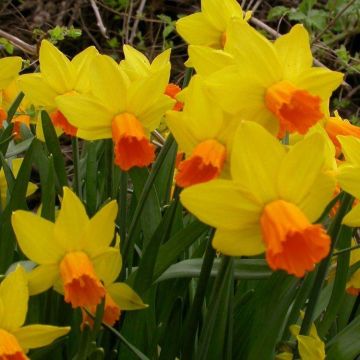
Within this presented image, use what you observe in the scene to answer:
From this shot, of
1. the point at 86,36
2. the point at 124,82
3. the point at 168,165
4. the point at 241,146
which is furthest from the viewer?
the point at 86,36

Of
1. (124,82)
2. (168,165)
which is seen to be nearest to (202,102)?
(124,82)

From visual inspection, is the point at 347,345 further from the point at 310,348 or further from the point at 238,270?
the point at 238,270

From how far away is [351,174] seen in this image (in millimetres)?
1043

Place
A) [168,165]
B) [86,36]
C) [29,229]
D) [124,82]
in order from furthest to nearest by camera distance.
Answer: [86,36] < [168,165] < [124,82] < [29,229]

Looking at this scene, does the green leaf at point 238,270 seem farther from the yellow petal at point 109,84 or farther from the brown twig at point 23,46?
the brown twig at point 23,46

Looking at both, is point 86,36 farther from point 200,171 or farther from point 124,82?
point 200,171

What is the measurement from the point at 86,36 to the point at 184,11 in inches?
21.1

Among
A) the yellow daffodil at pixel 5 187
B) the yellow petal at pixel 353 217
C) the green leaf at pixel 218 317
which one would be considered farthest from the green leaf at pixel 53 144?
the yellow petal at pixel 353 217

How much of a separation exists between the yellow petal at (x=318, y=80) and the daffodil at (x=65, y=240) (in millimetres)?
300

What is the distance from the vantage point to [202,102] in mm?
1005

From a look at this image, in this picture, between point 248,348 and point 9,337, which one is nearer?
point 9,337

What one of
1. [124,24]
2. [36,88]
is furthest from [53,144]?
[124,24]

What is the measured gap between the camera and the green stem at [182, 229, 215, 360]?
1.11 meters

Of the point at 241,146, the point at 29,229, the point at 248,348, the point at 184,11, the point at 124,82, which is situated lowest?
the point at 184,11
